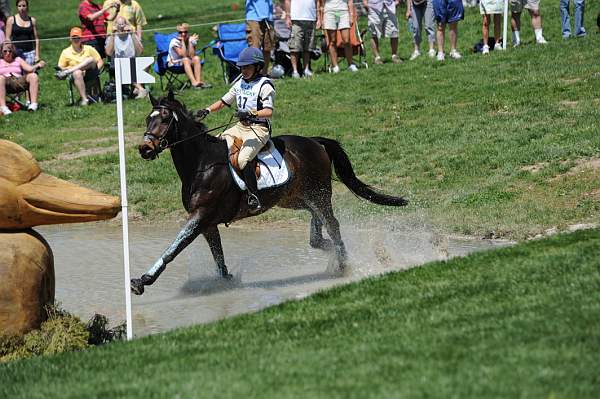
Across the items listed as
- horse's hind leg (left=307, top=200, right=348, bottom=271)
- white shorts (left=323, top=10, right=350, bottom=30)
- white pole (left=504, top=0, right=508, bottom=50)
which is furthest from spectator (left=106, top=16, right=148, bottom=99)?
horse's hind leg (left=307, top=200, right=348, bottom=271)

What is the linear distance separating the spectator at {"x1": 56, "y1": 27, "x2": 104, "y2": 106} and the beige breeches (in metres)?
11.4

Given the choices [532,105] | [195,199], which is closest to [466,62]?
[532,105]

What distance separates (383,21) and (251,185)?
1267 cm

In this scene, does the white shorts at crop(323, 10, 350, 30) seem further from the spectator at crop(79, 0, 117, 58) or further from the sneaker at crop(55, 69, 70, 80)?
the sneaker at crop(55, 69, 70, 80)

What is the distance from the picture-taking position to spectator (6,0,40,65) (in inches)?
912

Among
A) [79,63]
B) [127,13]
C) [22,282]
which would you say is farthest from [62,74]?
[22,282]

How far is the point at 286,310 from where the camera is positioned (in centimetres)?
900

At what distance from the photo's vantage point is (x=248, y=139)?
12.1 meters

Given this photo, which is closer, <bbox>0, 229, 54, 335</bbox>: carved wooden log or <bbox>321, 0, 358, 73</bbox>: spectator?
<bbox>0, 229, 54, 335</bbox>: carved wooden log

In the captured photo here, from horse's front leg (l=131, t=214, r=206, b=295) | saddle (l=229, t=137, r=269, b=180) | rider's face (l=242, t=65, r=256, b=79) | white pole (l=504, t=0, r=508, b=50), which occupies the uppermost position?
rider's face (l=242, t=65, r=256, b=79)

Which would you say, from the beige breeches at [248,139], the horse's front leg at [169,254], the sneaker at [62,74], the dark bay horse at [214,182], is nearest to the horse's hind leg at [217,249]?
the dark bay horse at [214,182]

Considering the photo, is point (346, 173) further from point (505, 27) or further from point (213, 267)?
point (505, 27)

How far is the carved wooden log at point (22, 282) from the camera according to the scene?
29.9ft

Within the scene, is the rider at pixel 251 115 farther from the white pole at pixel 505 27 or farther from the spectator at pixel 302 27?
the white pole at pixel 505 27
